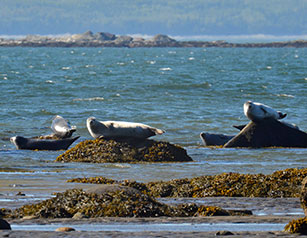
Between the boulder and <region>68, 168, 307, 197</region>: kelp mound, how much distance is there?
6.04 meters

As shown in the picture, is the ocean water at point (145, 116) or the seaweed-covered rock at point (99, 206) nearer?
the seaweed-covered rock at point (99, 206)

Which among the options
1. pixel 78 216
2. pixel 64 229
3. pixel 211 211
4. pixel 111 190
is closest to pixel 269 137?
pixel 111 190

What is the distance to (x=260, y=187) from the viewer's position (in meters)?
8.63

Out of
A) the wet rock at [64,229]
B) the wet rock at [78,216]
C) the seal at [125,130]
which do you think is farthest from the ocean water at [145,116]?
the wet rock at [64,229]

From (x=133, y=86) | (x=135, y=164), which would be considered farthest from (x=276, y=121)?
(x=133, y=86)

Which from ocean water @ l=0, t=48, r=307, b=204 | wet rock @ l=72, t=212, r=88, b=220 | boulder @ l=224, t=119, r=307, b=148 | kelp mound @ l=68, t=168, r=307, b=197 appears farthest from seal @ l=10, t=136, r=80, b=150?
wet rock @ l=72, t=212, r=88, b=220

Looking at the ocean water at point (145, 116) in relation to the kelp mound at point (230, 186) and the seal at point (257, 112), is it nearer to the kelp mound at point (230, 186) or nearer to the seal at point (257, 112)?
the seal at point (257, 112)

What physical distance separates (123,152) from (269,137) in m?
4.01

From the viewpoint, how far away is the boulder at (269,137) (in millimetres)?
15156

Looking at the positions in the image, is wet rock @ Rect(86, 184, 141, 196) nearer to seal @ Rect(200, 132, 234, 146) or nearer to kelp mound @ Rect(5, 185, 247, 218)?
kelp mound @ Rect(5, 185, 247, 218)

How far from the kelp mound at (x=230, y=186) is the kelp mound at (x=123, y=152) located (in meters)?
3.77

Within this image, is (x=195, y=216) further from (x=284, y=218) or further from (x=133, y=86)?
(x=133, y=86)

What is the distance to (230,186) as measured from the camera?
8711mm

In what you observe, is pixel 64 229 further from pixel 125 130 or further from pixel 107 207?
pixel 125 130
